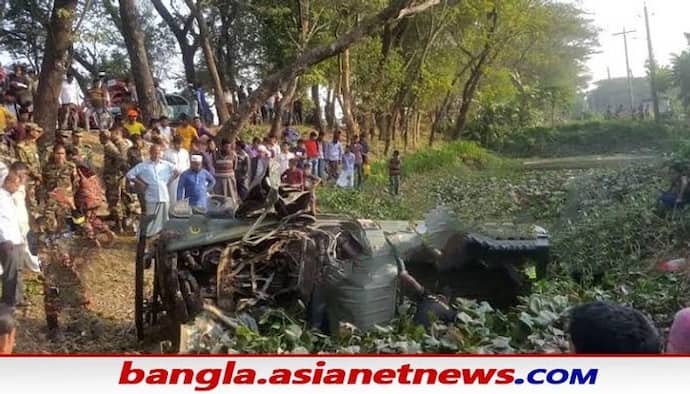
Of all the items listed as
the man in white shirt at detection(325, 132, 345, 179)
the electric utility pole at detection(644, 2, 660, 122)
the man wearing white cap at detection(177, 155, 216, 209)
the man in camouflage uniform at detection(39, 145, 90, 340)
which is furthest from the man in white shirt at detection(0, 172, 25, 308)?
the electric utility pole at detection(644, 2, 660, 122)

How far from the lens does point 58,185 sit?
4.36 meters

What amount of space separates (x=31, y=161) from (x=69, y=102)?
3.72 feet

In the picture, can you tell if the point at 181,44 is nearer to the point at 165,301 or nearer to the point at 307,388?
the point at 165,301

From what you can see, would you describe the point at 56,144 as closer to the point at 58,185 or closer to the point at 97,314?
the point at 58,185

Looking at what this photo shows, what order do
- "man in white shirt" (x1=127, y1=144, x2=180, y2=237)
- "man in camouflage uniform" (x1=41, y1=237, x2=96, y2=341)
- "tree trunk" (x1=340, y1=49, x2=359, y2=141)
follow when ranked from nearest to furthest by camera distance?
"man in camouflage uniform" (x1=41, y1=237, x2=96, y2=341) < "man in white shirt" (x1=127, y1=144, x2=180, y2=237) < "tree trunk" (x1=340, y1=49, x2=359, y2=141)

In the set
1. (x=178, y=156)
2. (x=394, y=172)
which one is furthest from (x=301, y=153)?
(x=178, y=156)

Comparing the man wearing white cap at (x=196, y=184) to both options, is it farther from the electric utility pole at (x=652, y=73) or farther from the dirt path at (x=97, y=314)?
the electric utility pole at (x=652, y=73)

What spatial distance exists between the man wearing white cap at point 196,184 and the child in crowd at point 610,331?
2581 mm

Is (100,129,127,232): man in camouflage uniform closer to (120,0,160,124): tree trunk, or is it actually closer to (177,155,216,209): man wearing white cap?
(120,0,160,124): tree trunk

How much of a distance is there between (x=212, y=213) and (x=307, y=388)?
133 cm

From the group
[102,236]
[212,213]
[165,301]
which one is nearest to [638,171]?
[212,213]

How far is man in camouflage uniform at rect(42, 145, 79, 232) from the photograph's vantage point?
4145mm

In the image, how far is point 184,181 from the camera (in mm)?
4312

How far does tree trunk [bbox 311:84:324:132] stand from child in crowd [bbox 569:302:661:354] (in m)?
2.97
